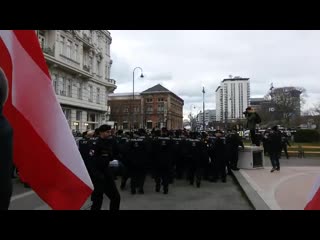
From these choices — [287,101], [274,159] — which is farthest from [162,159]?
[287,101]

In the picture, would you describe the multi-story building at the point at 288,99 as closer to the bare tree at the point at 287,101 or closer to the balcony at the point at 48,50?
the bare tree at the point at 287,101

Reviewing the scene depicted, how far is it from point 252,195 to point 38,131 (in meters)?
8.39

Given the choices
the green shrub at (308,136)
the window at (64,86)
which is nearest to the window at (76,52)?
the window at (64,86)

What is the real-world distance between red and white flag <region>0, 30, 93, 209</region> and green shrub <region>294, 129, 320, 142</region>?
4086 centimetres

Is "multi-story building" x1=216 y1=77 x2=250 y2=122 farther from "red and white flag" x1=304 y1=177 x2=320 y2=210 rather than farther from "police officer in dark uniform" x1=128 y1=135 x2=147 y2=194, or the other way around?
"red and white flag" x1=304 y1=177 x2=320 y2=210

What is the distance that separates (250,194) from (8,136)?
9.12 m

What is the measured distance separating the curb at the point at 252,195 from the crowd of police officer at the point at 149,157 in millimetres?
1077

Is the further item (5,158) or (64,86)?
(64,86)

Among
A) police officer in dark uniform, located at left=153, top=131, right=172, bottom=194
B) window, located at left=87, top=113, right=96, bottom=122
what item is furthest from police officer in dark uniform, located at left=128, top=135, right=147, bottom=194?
window, located at left=87, top=113, right=96, bottom=122

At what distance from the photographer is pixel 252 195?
984 centimetres

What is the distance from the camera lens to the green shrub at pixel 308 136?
129 feet

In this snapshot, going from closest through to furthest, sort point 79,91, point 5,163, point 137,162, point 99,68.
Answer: point 5,163 < point 137,162 < point 79,91 < point 99,68

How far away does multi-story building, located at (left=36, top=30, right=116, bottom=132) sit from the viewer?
43688 mm

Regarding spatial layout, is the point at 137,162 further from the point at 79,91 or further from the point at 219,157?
the point at 79,91
